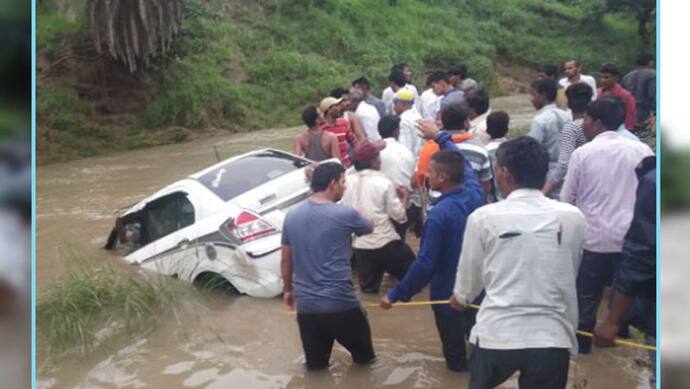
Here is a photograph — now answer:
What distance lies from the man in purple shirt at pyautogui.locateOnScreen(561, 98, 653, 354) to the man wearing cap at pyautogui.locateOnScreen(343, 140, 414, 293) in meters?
1.44

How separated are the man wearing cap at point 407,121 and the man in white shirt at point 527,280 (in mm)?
3981

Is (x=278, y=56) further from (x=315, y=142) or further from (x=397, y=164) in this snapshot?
(x=397, y=164)

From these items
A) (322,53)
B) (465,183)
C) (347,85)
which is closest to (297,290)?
(465,183)

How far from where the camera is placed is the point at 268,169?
6.49m

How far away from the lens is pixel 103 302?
17.8 ft

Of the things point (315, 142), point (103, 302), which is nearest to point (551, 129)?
point (315, 142)

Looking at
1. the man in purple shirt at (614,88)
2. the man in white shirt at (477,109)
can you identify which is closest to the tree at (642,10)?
the man in purple shirt at (614,88)

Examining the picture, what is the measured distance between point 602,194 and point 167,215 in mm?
3531

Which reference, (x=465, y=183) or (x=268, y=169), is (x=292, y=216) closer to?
(x=465, y=183)

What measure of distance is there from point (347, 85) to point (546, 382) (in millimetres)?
18411

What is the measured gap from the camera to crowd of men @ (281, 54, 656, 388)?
3.06 m

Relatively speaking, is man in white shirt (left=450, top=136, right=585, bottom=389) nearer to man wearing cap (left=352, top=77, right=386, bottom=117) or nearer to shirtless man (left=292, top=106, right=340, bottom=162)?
shirtless man (left=292, top=106, right=340, bottom=162)

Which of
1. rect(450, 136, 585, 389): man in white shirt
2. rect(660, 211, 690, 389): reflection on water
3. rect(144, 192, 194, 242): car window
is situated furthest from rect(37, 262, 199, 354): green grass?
rect(660, 211, 690, 389): reflection on water

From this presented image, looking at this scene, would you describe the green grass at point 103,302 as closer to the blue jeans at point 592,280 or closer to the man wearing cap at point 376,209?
the man wearing cap at point 376,209
